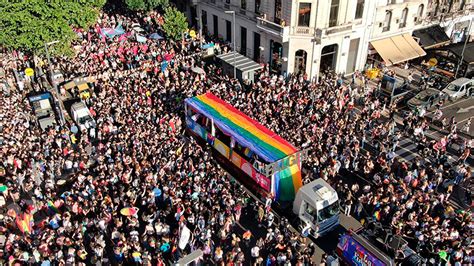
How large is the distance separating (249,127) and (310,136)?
451 centimetres

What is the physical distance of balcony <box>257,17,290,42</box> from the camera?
3472 cm

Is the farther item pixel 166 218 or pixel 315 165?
pixel 315 165

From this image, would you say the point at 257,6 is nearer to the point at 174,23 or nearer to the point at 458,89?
the point at 174,23

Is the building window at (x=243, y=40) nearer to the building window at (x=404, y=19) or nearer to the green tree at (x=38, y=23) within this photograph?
the green tree at (x=38, y=23)

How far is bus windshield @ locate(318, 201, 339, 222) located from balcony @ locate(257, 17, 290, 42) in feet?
61.9

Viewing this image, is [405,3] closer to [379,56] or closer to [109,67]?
[379,56]

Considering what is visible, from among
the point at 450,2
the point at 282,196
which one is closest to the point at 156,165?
the point at 282,196

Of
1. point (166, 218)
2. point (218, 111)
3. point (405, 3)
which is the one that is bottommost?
point (166, 218)

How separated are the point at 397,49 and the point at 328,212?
25976mm

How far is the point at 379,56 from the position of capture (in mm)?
40688

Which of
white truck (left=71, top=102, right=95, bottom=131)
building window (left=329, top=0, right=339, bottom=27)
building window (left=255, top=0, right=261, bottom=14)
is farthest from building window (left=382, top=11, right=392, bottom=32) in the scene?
white truck (left=71, top=102, right=95, bottom=131)

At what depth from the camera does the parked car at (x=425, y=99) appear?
105 ft

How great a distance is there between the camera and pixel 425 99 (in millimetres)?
32375

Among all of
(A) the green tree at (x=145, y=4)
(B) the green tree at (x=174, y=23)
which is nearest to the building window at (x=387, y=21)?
(B) the green tree at (x=174, y=23)
